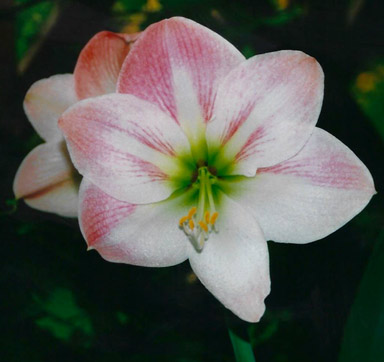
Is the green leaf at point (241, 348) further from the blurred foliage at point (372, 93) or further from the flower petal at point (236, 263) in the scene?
the blurred foliage at point (372, 93)

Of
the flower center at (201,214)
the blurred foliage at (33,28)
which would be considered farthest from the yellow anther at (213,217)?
the blurred foliage at (33,28)

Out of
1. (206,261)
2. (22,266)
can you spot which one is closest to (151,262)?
(206,261)

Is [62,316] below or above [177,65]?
below

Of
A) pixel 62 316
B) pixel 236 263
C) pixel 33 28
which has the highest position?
pixel 33 28

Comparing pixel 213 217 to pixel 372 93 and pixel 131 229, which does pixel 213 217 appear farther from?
pixel 372 93

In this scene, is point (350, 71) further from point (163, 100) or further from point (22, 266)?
point (22, 266)

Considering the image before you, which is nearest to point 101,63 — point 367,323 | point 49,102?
point 49,102
